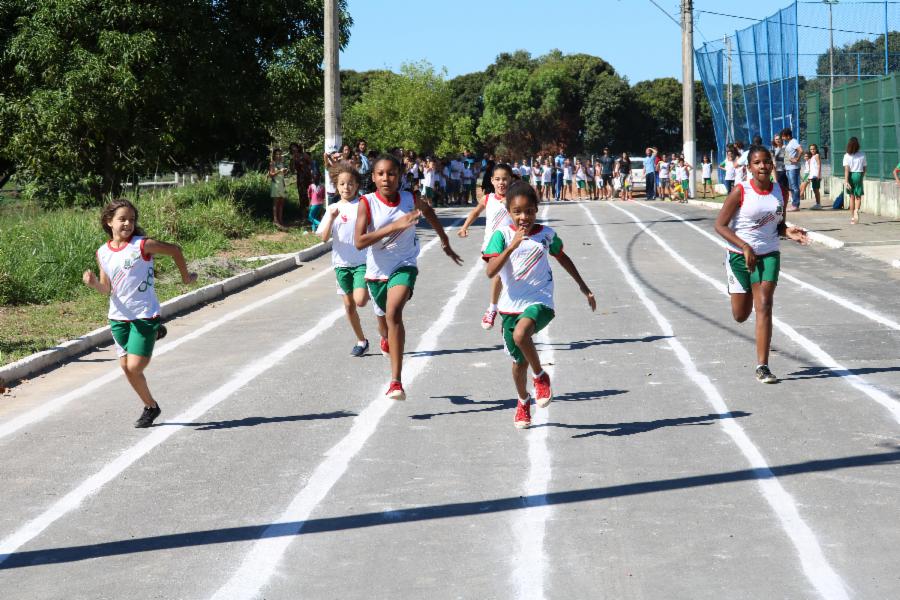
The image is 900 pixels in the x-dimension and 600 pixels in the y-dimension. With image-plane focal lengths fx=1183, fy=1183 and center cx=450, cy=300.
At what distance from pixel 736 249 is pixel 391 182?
9.28 ft

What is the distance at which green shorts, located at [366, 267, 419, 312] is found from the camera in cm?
898

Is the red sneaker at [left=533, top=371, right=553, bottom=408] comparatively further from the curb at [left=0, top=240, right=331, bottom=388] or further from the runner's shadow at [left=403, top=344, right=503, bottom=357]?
the curb at [left=0, top=240, right=331, bottom=388]

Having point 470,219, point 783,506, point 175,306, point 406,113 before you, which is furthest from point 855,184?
point 406,113

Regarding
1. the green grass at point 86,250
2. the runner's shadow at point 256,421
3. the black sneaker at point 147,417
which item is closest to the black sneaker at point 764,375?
the runner's shadow at point 256,421

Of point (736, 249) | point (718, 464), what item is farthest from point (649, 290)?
point (718, 464)

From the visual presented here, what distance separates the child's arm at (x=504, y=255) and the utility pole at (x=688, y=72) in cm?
3328

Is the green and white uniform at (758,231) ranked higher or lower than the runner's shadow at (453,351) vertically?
higher

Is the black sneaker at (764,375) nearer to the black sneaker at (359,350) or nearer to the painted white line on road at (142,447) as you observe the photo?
the black sneaker at (359,350)

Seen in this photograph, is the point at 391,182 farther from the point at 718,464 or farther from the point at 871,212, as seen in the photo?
the point at 871,212

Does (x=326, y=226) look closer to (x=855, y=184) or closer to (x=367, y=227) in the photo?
(x=367, y=227)

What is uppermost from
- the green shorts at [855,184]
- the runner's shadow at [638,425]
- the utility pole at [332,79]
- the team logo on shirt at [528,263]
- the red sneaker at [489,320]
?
the utility pole at [332,79]

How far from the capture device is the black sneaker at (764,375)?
921 cm

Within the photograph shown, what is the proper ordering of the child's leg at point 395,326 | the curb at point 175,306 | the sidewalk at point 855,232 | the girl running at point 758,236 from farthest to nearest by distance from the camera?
the sidewalk at point 855,232, the curb at point 175,306, the girl running at point 758,236, the child's leg at point 395,326

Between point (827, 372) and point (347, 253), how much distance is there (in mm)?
4390
